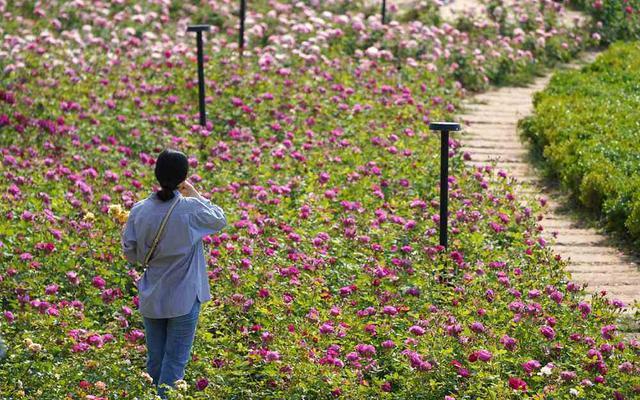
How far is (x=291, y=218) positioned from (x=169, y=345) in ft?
8.07

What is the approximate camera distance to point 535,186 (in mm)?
9805

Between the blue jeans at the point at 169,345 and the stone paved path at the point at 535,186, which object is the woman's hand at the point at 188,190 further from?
the stone paved path at the point at 535,186

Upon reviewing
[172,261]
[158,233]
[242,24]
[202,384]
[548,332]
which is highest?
[242,24]

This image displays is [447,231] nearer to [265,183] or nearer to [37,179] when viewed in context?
[265,183]

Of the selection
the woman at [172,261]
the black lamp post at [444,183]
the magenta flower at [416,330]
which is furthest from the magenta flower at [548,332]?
the woman at [172,261]

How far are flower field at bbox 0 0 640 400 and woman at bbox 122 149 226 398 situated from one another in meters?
0.22

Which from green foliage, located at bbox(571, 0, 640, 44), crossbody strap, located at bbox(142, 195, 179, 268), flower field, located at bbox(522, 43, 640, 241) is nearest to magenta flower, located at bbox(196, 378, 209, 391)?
crossbody strap, located at bbox(142, 195, 179, 268)

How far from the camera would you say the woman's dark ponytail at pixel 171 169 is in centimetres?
567

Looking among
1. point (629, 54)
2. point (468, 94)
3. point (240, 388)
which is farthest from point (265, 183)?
point (629, 54)

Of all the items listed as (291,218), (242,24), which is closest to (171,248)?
(291,218)

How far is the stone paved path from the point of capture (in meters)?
8.02

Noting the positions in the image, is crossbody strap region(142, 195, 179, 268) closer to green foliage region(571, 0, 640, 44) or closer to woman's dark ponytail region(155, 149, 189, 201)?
woman's dark ponytail region(155, 149, 189, 201)

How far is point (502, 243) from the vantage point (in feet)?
26.6

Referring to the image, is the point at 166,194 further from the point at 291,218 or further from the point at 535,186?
the point at 535,186
